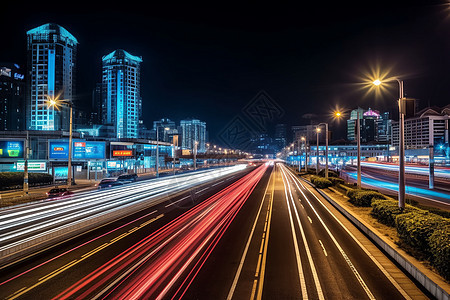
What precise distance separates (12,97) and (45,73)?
49.9m

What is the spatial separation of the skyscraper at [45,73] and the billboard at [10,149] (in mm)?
91797

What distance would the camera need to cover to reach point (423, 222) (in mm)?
9625

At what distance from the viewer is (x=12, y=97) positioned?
146875 mm

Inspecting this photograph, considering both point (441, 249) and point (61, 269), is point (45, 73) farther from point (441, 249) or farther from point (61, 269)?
point (441, 249)

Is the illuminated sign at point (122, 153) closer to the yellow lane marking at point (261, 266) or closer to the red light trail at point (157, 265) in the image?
the red light trail at point (157, 265)

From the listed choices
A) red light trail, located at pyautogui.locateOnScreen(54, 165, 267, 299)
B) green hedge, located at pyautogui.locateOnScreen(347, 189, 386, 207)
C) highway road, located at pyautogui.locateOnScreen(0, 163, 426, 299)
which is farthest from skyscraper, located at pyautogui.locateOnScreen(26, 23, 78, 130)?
green hedge, located at pyautogui.locateOnScreen(347, 189, 386, 207)

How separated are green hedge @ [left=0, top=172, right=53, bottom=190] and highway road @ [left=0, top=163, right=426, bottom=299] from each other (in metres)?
23.0

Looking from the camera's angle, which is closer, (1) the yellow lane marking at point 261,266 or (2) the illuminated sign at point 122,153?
(1) the yellow lane marking at point 261,266

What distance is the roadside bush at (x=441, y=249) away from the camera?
294 inches

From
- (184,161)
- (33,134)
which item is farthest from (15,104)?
(33,134)

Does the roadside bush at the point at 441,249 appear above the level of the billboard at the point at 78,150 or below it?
below

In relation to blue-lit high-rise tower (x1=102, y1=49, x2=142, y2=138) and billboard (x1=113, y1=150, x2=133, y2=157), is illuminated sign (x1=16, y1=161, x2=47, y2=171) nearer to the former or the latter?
billboard (x1=113, y1=150, x2=133, y2=157)

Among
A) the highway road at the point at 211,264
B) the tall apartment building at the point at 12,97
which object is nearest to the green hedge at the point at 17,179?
the highway road at the point at 211,264

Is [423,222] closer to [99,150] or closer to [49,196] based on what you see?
[49,196]
